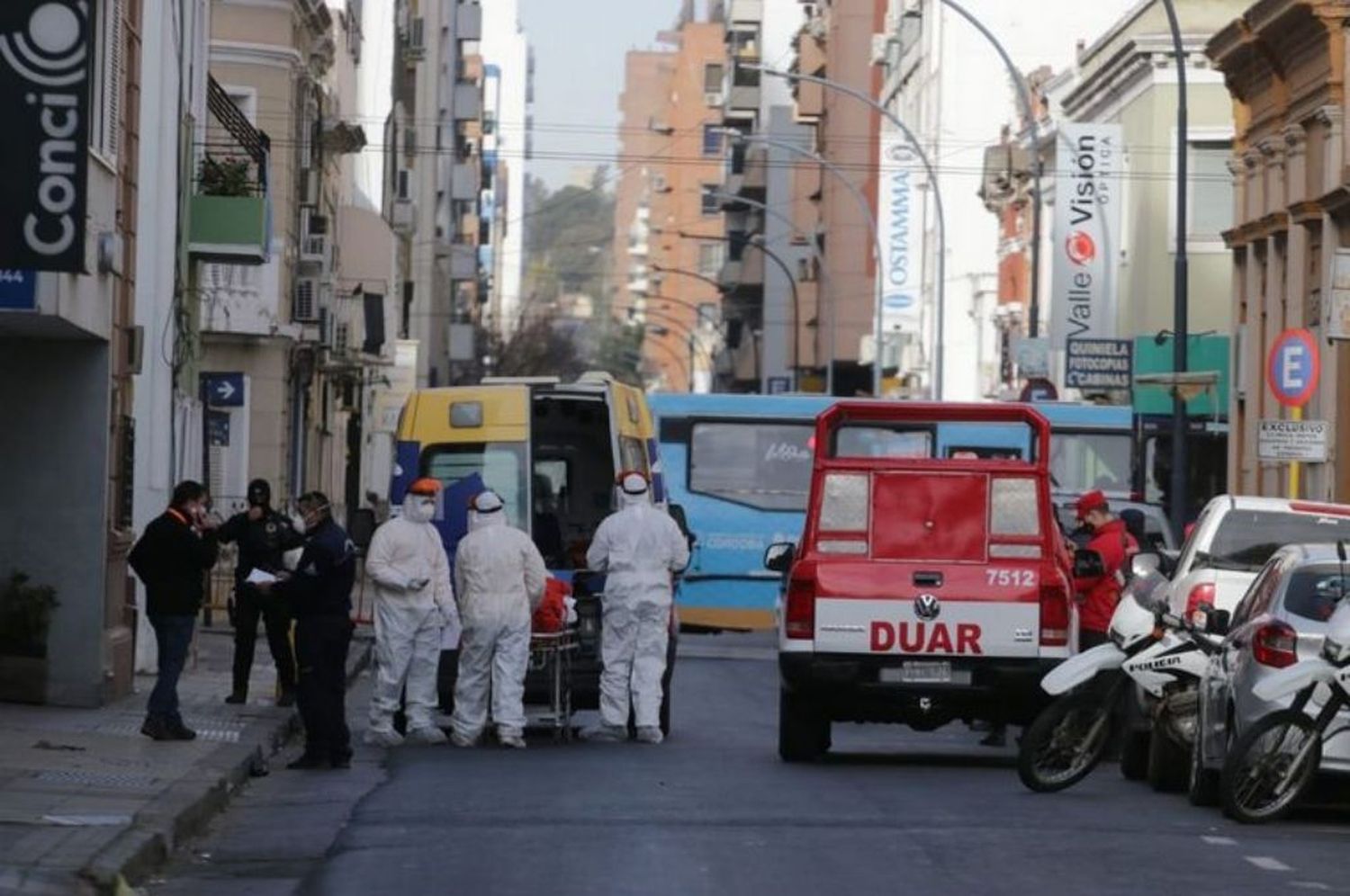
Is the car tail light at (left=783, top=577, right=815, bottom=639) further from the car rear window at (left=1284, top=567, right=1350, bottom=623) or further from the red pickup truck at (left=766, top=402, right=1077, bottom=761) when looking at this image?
the car rear window at (left=1284, top=567, right=1350, bottom=623)

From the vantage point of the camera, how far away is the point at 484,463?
28.8 metres

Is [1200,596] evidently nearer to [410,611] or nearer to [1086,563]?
[1086,563]

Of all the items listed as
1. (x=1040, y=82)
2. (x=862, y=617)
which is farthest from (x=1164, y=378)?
(x=1040, y=82)

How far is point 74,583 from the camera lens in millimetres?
25281

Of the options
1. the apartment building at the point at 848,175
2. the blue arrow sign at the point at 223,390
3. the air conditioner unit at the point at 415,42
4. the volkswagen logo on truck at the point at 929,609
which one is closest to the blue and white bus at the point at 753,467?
the blue arrow sign at the point at 223,390

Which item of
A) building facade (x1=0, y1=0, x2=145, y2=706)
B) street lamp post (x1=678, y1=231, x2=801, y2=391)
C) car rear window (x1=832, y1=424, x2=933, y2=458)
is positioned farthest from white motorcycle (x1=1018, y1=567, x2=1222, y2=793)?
street lamp post (x1=678, y1=231, x2=801, y2=391)

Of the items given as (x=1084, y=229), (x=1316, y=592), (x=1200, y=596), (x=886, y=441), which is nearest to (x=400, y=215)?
(x=1084, y=229)

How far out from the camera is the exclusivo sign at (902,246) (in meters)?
84.5

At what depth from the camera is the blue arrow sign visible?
145 ft

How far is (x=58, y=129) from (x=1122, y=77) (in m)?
42.0

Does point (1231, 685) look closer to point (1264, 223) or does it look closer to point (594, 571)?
point (594, 571)

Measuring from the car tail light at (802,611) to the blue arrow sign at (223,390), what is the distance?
22795mm

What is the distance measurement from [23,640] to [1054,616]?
814 cm

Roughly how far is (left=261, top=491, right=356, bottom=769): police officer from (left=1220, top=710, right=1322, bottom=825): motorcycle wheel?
6.31 metres
